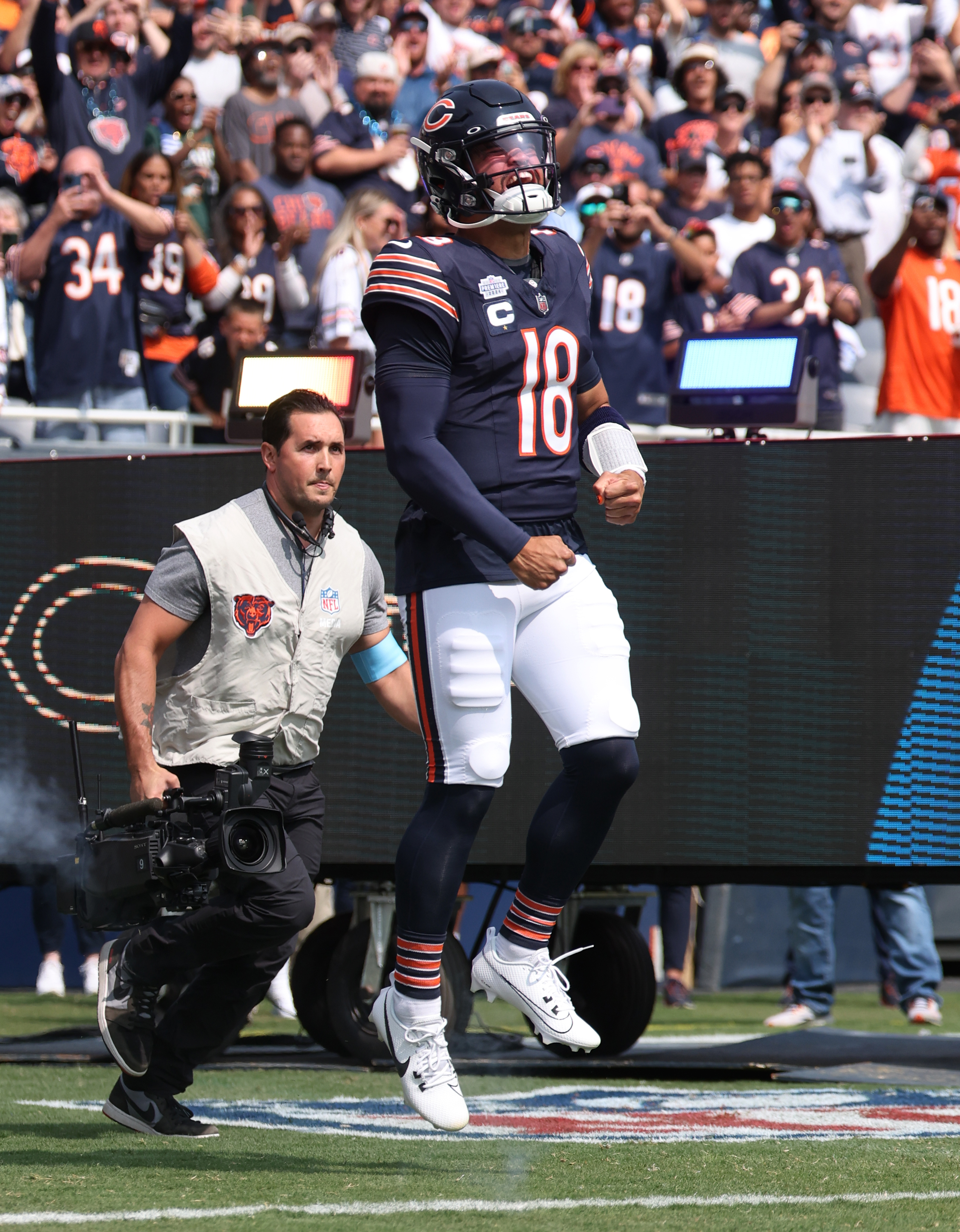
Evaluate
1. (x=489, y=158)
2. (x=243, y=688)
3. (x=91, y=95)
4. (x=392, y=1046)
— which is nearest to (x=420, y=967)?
(x=392, y=1046)

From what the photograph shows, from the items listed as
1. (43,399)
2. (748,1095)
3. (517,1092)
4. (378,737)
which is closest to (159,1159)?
(517,1092)

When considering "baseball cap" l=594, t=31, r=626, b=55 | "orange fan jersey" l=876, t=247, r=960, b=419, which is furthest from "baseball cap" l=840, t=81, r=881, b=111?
"orange fan jersey" l=876, t=247, r=960, b=419

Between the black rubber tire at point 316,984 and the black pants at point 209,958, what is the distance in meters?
2.26

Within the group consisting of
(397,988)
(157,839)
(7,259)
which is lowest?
(397,988)

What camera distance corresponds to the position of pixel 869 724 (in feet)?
23.1

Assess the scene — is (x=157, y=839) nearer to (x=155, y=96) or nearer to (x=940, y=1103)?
(x=940, y=1103)

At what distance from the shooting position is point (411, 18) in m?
12.6

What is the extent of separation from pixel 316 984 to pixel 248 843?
3.15 metres

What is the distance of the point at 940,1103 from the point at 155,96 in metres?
8.09

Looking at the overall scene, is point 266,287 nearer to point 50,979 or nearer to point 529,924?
point 50,979

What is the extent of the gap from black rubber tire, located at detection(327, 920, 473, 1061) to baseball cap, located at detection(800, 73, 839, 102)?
731 centimetres

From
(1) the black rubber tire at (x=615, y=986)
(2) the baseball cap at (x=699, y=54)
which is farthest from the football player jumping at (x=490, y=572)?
(2) the baseball cap at (x=699, y=54)

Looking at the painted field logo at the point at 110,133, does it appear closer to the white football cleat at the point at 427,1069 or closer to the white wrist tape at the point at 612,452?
the white wrist tape at the point at 612,452

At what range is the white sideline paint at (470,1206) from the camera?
149 inches
